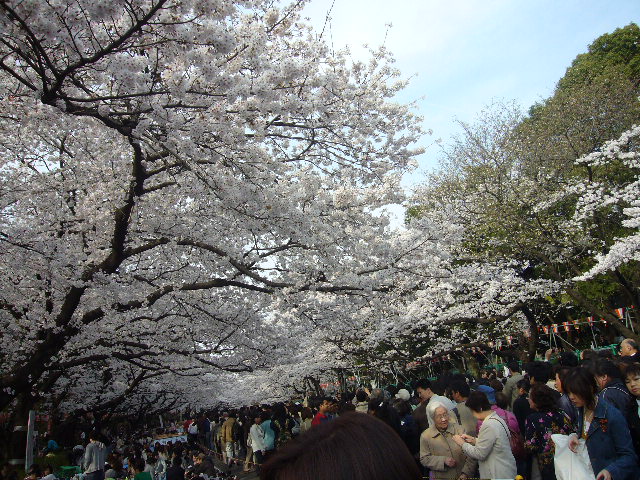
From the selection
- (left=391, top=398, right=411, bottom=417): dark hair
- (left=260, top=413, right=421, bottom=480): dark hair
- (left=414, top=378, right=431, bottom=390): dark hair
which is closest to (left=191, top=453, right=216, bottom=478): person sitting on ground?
(left=391, top=398, right=411, bottom=417): dark hair

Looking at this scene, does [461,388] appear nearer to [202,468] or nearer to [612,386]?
[612,386]

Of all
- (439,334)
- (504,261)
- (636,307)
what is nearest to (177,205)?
(504,261)

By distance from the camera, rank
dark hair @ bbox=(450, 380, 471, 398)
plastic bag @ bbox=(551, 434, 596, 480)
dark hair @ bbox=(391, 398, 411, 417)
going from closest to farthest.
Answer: plastic bag @ bbox=(551, 434, 596, 480)
dark hair @ bbox=(450, 380, 471, 398)
dark hair @ bbox=(391, 398, 411, 417)

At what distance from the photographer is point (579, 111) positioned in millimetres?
18688

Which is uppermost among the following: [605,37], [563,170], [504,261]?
[605,37]

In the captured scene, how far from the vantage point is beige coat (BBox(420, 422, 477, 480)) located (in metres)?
4.83

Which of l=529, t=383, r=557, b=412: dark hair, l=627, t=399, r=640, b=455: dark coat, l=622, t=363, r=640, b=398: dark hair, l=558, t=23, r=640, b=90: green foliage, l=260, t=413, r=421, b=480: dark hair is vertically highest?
l=558, t=23, r=640, b=90: green foliage

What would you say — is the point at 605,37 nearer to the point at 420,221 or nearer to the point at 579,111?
the point at 579,111

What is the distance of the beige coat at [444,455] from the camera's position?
4.83 m

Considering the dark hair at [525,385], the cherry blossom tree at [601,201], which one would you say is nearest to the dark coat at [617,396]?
the dark hair at [525,385]

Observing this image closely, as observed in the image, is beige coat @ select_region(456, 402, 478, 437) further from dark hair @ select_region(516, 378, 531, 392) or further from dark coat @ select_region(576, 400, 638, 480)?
dark coat @ select_region(576, 400, 638, 480)

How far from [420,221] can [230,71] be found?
590cm

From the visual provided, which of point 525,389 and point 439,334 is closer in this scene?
point 525,389

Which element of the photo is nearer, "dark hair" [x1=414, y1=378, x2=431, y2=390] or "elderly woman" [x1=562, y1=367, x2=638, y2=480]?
"elderly woman" [x1=562, y1=367, x2=638, y2=480]
